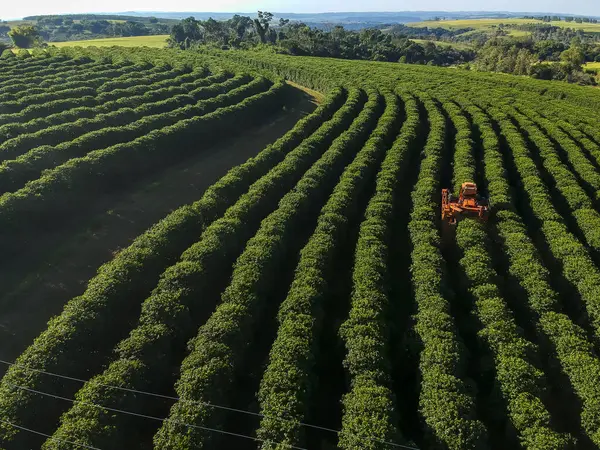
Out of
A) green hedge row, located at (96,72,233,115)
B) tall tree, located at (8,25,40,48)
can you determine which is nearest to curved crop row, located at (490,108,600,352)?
green hedge row, located at (96,72,233,115)

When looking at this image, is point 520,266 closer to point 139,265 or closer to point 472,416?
point 472,416

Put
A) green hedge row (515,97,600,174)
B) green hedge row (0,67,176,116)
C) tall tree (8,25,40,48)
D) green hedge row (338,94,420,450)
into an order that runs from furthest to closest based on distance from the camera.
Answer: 1. tall tree (8,25,40,48)
2. green hedge row (0,67,176,116)
3. green hedge row (515,97,600,174)
4. green hedge row (338,94,420,450)

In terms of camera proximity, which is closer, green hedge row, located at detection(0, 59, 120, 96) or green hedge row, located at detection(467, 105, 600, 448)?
green hedge row, located at detection(467, 105, 600, 448)

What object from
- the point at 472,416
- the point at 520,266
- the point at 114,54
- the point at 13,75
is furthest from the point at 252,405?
the point at 114,54

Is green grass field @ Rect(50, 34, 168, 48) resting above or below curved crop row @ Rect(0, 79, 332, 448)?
above

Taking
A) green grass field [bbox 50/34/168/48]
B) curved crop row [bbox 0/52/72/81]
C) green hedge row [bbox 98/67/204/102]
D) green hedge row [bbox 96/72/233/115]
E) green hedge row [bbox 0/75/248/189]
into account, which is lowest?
green hedge row [bbox 0/75/248/189]

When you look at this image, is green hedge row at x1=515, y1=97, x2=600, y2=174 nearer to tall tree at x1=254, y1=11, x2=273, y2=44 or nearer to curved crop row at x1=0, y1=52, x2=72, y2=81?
curved crop row at x1=0, y1=52, x2=72, y2=81

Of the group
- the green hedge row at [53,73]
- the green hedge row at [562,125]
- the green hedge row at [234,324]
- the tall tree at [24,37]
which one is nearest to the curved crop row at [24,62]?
the green hedge row at [53,73]
